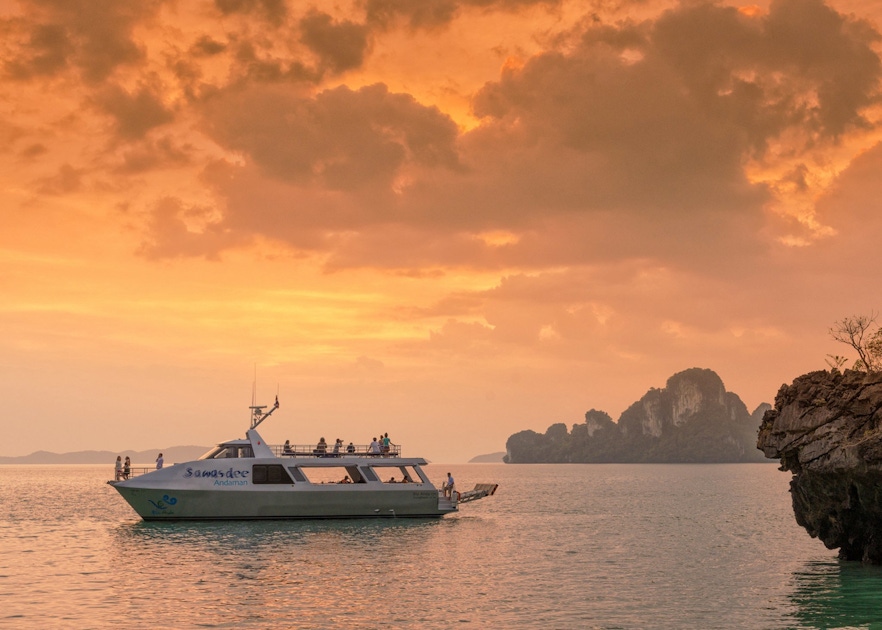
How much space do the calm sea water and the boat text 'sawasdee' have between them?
2.96ft

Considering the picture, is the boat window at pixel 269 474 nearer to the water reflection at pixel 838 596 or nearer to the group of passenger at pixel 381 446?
the group of passenger at pixel 381 446

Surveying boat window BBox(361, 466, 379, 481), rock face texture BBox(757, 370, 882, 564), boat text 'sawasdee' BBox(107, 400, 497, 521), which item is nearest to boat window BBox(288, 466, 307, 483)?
boat text 'sawasdee' BBox(107, 400, 497, 521)

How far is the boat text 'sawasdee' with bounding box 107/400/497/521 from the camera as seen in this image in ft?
159

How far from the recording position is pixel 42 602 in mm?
27562

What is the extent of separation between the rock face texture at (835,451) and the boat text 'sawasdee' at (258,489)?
22.5 metres

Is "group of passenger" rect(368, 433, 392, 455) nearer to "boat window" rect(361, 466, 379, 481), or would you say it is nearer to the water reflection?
"boat window" rect(361, 466, 379, 481)

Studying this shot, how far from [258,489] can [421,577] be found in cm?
1872

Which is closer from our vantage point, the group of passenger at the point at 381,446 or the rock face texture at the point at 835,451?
the rock face texture at the point at 835,451

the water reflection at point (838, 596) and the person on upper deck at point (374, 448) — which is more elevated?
the person on upper deck at point (374, 448)

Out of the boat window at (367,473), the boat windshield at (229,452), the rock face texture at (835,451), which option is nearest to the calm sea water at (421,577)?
the rock face texture at (835,451)

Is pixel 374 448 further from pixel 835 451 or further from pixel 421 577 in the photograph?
pixel 835 451

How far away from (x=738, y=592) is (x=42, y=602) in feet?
74.4

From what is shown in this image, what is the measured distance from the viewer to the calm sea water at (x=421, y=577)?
25469mm

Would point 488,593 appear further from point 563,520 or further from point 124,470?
point 563,520
